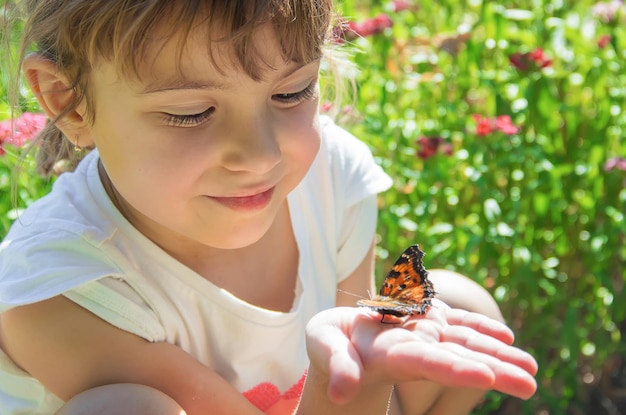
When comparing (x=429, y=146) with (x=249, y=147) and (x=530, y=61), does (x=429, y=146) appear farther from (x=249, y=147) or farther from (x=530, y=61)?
(x=249, y=147)

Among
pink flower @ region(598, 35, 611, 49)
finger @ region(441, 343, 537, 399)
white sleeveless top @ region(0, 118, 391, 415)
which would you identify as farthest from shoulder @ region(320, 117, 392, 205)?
pink flower @ region(598, 35, 611, 49)

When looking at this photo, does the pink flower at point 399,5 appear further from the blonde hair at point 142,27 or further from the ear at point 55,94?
the ear at point 55,94

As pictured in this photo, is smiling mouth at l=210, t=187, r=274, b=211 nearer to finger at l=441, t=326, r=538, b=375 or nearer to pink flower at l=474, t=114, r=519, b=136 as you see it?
finger at l=441, t=326, r=538, b=375

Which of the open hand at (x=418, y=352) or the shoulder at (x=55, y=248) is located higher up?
the open hand at (x=418, y=352)

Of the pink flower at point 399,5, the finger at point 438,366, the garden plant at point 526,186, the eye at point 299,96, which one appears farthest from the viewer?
the pink flower at point 399,5

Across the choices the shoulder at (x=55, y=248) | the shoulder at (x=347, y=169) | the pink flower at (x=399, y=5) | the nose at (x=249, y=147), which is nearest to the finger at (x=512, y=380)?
the nose at (x=249, y=147)

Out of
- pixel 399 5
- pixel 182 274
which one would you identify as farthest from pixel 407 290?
pixel 399 5

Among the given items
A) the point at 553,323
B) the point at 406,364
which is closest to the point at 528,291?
the point at 553,323
